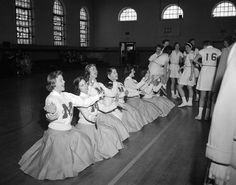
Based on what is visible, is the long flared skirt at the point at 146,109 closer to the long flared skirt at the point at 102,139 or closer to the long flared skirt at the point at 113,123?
the long flared skirt at the point at 113,123

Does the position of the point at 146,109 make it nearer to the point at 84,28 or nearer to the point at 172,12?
the point at 172,12

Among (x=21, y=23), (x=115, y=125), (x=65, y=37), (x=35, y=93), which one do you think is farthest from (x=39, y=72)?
(x=115, y=125)

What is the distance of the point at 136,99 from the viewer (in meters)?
5.88

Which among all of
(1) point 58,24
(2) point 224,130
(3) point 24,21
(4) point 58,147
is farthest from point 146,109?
(1) point 58,24

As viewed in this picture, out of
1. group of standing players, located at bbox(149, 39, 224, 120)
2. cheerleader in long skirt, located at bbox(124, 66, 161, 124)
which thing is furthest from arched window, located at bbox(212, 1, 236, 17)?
cheerleader in long skirt, located at bbox(124, 66, 161, 124)

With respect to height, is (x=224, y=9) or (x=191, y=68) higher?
(x=224, y=9)

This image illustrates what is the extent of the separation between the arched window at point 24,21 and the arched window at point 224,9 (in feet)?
42.9

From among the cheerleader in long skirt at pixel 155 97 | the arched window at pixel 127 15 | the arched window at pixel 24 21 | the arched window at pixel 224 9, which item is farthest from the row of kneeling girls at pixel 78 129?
the arched window at pixel 127 15

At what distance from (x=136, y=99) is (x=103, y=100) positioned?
4.60ft

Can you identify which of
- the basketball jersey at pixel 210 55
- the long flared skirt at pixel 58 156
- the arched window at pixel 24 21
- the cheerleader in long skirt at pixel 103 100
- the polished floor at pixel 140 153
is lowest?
the polished floor at pixel 140 153

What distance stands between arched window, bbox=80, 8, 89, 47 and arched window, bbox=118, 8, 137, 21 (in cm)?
292

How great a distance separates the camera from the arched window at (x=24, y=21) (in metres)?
17.8

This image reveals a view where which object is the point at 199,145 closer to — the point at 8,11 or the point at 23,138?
the point at 23,138

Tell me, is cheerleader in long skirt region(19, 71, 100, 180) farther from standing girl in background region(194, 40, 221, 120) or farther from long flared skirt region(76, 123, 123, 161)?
standing girl in background region(194, 40, 221, 120)
